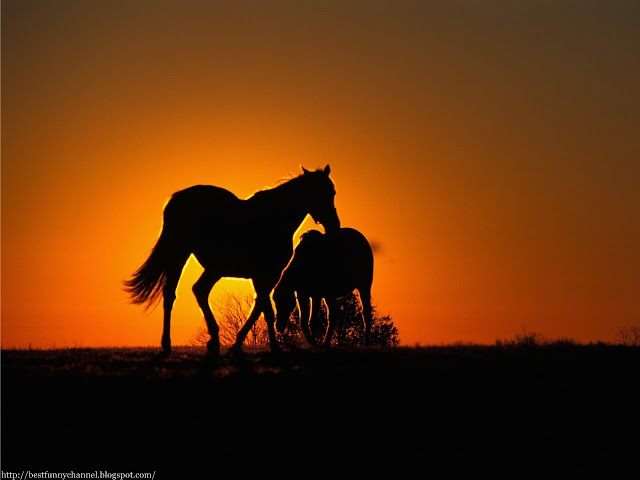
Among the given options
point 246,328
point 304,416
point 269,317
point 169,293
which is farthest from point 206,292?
point 304,416

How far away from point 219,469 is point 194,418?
986 mm

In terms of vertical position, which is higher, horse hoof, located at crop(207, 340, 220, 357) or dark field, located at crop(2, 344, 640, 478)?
horse hoof, located at crop(207, 340, 220, 357)

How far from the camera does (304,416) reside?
12.3 m

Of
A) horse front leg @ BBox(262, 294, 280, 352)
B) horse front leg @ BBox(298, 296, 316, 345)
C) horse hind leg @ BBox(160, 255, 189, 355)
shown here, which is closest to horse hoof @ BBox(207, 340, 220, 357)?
horse hind leg @ BBox(160, 255, 189, 355)

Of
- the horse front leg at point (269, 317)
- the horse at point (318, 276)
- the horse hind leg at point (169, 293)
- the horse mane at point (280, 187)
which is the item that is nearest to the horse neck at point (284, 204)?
the horse mane at point (280, 187)

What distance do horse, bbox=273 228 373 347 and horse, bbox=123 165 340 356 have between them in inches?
198

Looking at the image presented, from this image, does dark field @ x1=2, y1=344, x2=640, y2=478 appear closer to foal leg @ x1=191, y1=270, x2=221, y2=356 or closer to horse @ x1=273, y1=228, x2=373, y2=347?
foal leg @ x1=191, y1=270, x2=221, y2=356

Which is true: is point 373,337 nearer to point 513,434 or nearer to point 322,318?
point 322,318

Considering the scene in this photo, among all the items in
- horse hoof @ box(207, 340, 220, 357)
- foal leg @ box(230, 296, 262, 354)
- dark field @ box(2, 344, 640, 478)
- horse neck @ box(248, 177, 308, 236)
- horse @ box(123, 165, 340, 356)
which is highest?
horse neck @ box(248, 177, 308, 236)

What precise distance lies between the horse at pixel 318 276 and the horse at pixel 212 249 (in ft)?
16.5

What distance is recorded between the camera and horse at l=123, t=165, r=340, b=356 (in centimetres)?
1622

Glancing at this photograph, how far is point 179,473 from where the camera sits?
10.9 metres

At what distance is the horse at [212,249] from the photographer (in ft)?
53.2

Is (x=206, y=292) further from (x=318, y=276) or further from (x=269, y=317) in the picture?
(x=318, y=276)
